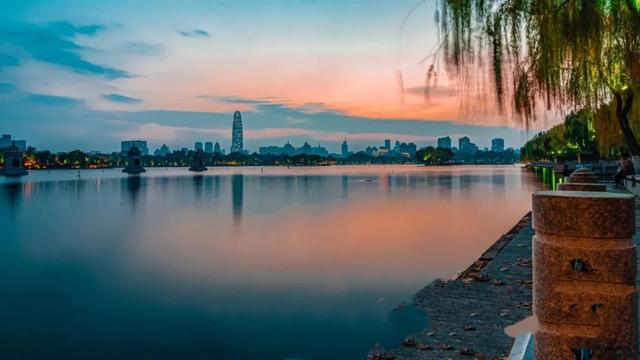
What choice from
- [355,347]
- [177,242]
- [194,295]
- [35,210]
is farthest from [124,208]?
[355,347]

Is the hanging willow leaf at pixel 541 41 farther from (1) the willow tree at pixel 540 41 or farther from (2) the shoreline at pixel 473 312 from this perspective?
(2) the shoreline at pixel 473 312

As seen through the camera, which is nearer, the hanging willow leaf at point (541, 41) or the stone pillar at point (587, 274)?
the stone pillar at point (587, 274)

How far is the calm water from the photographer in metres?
11.4

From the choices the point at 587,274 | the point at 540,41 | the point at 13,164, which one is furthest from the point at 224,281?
the point at 13,164

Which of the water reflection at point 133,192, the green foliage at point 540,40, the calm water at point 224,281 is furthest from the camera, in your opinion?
the water reflection at point 133,192

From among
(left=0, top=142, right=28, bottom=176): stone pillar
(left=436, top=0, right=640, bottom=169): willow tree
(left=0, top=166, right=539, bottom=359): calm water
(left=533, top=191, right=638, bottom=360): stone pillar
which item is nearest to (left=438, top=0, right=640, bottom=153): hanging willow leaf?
(left=436, top=0, right=640, bottom=169): willow tree

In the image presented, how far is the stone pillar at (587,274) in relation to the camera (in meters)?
3.29

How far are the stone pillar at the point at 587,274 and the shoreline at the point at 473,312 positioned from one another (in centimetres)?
394

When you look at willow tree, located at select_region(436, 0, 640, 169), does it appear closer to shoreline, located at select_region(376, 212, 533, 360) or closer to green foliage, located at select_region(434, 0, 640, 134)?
green foliage, located at select_region(434, 0, 640, 134)

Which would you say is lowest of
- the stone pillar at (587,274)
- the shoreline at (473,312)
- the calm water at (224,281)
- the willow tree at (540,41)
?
the calm water at (224,281)

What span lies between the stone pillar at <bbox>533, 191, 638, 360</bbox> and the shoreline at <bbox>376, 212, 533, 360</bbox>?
3.94 meters

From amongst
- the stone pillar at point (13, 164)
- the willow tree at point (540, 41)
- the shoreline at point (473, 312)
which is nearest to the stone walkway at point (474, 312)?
the shoreline at point (473, 312)

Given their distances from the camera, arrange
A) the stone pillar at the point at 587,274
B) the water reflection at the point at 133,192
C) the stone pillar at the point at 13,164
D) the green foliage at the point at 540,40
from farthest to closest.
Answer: the stone pillar at the point at 13,164 → the water reflection at the point at 133,192 → the green foliage at the point at 540,40 → the stone pillar at the point at 587,274

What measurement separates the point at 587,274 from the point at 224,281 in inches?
626
